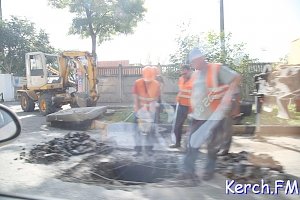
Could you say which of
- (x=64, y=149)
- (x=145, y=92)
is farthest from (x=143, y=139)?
(x=64, y=149)

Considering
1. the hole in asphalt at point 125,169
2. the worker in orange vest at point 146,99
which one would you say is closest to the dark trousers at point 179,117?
the worker in orange vest at point 146,99

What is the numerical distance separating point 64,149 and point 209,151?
3228 millimetres

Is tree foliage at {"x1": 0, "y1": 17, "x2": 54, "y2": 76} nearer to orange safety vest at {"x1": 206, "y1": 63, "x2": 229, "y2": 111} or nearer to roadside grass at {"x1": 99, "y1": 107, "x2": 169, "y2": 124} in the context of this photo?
roadside grass at {"x1": 99, "y1": 107, "x2": 169, "y2": 124}

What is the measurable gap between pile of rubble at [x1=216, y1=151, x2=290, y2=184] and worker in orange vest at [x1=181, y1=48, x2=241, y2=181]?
0.38 m

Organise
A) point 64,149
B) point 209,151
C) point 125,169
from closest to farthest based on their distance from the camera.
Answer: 1. point 209,151
2. point 125,169
3. point 64,149

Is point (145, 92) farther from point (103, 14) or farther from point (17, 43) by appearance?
point (17, 43)

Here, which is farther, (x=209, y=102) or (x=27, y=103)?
(x=27, y=103)

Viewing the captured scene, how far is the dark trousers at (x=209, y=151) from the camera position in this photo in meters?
4.87

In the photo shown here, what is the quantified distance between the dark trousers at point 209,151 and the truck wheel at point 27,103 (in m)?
12.7

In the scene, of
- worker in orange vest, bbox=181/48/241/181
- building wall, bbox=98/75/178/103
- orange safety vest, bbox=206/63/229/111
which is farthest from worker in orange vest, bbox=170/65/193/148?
building wall, bbox=98/75/178/103

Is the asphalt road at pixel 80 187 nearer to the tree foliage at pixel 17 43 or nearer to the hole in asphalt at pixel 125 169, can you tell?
the hole in asphalt at pixel 125 169

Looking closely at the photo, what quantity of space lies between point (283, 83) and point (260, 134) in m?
1.42

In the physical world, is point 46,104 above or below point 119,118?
above

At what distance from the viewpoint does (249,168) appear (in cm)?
517
